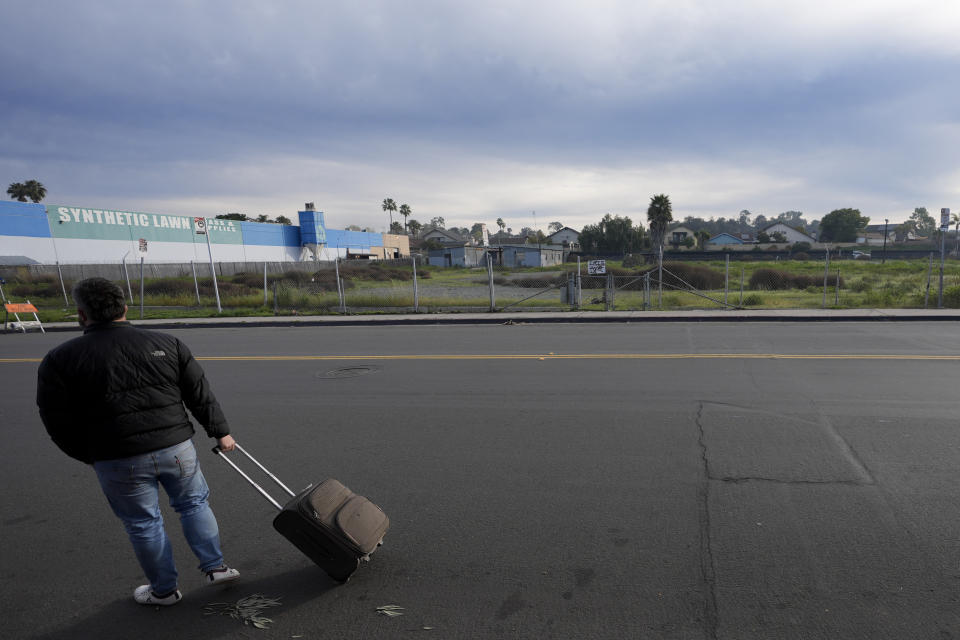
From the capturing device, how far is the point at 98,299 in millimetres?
2768

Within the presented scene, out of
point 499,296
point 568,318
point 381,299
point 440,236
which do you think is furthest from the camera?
point 440,236

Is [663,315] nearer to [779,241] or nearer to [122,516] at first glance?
[122,516]

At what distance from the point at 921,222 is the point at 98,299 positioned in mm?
207738

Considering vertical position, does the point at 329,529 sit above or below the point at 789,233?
below

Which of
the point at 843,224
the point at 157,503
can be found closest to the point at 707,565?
the point at 157,503

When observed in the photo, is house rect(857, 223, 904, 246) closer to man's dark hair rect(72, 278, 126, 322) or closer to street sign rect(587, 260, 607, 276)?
street sign rect(587, 260, 607, 276)

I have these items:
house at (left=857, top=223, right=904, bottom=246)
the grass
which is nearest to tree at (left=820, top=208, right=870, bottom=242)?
house at (left=857, top=223, right=904, bottom=246)

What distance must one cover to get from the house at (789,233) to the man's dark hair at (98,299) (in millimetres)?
116485

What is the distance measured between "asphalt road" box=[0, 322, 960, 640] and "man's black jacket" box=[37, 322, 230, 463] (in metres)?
1.01

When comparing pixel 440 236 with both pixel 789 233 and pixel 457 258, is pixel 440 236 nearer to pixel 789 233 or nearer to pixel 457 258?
pixel 457 258

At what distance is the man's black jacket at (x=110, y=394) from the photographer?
2688 millimetres

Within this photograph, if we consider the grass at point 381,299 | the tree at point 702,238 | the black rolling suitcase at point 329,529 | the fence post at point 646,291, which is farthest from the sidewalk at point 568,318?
the tree at point 702,238

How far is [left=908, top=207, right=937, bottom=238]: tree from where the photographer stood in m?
156

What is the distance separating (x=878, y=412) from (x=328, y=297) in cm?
1798
